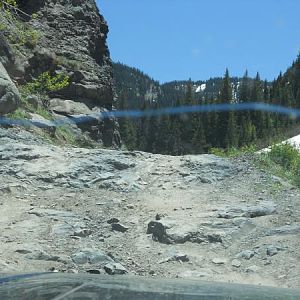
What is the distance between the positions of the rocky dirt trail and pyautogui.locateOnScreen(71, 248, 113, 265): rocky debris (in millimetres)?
16

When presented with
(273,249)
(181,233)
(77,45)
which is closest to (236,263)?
(273,249)

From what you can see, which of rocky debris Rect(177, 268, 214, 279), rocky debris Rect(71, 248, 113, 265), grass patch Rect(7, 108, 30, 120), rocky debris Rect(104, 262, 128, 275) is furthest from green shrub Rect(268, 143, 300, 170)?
grass patch Rect(7, 108, 30, 120)

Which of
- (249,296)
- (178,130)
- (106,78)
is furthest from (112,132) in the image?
(178,130)

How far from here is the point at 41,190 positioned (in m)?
11.7

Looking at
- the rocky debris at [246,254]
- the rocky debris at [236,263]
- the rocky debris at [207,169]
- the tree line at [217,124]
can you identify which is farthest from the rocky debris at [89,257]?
the tree line at [217,124]

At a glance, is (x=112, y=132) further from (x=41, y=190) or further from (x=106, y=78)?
(x=41, y=190)

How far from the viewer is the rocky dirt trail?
854cm

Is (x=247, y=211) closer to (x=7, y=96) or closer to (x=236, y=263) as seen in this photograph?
(x=236, y=263)

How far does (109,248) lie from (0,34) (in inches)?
503

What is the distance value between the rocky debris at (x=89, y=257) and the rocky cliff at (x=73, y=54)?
16135 mm

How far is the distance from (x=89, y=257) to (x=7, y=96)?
8.25 metres

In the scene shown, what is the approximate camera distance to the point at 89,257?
8617mm

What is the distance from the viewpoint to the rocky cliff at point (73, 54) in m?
26.2

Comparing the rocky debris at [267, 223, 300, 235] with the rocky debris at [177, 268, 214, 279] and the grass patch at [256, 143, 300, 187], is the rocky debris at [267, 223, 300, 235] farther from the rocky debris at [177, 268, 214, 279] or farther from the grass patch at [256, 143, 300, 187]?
the grass patch at [256, 143, 300, 187]
